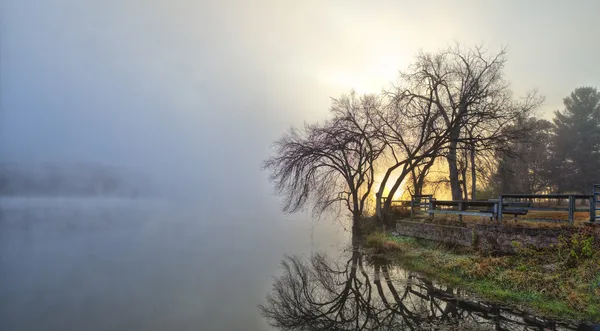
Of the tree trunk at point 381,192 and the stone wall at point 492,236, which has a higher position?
the tree trunk at point 381,192

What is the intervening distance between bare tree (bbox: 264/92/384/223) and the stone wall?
781 centimetres

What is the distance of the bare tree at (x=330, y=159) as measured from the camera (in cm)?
2422

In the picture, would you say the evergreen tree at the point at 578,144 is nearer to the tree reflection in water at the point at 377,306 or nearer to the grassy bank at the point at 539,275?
the grassy bank at the point at 539,275

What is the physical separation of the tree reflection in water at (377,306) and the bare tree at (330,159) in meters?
9.49

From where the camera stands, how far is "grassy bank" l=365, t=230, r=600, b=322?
8984 mm

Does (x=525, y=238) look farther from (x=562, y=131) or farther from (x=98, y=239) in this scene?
(x=562, y=131)

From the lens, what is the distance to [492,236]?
1380 centimetres

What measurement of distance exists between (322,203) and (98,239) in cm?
2018

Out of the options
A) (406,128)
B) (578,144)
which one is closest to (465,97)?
(406,128)

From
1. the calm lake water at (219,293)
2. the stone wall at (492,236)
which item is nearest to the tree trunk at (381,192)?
the calm lake water at (219,293)

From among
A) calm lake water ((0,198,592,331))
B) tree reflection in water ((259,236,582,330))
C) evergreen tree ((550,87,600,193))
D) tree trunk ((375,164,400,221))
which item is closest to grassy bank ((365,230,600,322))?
tree reflection in water ((259,236,582,330))

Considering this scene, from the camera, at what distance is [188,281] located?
15.7 metres

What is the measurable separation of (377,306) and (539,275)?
15.7 ft

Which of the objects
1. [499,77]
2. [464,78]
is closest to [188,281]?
[464,78]
